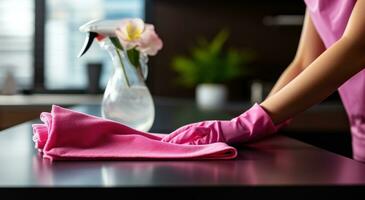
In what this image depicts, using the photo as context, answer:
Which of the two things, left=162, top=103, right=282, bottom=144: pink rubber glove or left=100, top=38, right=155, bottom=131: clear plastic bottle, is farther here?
left=100, top=38, right=155, bottom=131: clear plastic bottle

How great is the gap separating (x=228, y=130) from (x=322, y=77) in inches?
6.9

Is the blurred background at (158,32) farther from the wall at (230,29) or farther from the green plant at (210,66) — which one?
the green plant at (210,66)

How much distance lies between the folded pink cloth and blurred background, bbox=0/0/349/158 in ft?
7.53

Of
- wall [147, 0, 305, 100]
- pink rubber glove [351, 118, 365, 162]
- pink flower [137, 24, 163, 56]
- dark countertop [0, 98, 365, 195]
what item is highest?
wall [147, 0, 305, 100]

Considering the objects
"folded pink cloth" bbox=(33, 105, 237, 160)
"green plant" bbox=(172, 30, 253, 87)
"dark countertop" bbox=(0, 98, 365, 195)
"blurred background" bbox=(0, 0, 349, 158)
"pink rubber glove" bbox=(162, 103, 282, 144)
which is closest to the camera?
"dark countertop" bbox=(0, 98, 365, 195)

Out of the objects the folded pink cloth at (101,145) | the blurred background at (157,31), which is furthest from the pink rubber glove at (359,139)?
the blurred background at (157,31)

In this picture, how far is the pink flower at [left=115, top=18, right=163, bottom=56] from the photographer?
45.6 inches

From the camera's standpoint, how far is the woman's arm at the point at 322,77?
0.89m

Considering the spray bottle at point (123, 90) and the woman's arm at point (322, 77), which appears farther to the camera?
the spray bottle at point (123, 90)

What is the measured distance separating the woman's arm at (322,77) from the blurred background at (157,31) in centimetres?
221

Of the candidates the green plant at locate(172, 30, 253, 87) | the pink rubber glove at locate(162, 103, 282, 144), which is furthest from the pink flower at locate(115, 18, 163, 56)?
the green plant at locate(172, 30, 253, 87)

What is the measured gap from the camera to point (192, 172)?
69 centimetres

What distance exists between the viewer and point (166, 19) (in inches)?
133

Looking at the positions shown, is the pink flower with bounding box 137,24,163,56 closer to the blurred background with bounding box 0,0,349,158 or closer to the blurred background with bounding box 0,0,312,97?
the blurred background with bounding box 0,0,349,158
